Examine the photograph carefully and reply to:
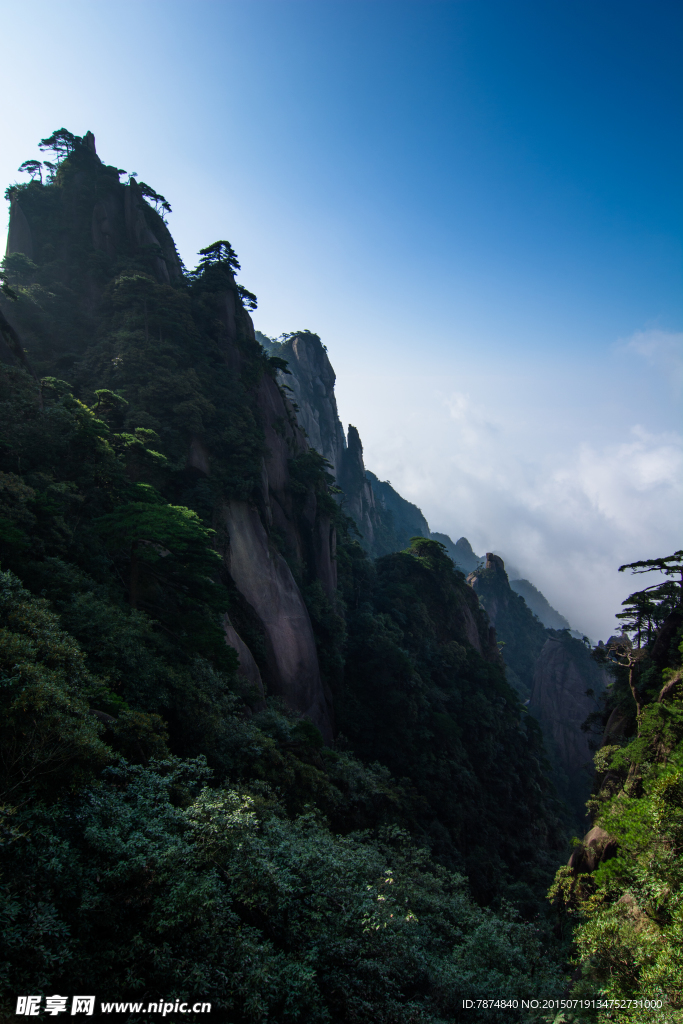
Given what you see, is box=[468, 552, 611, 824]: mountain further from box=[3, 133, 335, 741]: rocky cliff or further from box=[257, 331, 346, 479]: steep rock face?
box=[257, 331, 346, 479]: steep rock face

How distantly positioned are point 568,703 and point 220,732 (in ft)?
198

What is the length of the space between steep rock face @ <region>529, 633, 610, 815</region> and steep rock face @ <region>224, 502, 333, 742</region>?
39.2 metres

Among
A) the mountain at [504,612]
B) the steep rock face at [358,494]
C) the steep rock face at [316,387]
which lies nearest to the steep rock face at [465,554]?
the mountain at [504,612]

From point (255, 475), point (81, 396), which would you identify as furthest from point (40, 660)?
point (81, 396)

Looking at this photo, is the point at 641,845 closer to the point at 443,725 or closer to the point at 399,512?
the point at 443,725

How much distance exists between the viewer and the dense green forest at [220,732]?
21.1 feet

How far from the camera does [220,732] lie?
13039mm

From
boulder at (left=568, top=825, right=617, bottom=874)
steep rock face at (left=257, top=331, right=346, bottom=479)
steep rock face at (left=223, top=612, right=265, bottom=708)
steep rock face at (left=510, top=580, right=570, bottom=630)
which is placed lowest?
boulder at (left=568, top=825, right=617, bottom=874)

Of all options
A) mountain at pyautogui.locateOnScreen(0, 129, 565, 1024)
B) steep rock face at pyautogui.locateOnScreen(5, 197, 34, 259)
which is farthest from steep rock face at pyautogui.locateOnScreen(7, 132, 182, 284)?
mountain at pyautogui.locateOnScreen(0, 129, 565, 1024)

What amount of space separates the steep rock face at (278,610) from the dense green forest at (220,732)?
0.53 meters

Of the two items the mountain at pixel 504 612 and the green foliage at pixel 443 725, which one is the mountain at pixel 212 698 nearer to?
the green foliage at pixel 443 725

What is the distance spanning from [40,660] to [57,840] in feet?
11.9

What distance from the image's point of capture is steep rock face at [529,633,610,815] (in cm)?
5071

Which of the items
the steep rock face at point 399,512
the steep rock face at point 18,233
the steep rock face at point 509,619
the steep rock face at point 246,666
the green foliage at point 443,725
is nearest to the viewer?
the steep rock face at point 246,666
